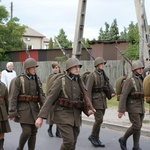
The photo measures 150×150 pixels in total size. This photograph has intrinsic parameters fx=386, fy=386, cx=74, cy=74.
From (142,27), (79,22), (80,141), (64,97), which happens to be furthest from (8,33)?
(64,97)

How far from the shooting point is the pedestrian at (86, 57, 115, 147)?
834 cm

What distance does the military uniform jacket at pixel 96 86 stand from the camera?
27.4 ft

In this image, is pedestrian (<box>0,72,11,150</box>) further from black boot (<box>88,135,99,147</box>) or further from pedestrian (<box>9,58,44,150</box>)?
black boot (<box>88,135,99,147</box>)

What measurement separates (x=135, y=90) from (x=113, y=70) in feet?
53.1

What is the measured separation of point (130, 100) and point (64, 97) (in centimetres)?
208

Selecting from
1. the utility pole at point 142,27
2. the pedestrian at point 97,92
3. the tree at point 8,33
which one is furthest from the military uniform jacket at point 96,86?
the tree at point 8,33

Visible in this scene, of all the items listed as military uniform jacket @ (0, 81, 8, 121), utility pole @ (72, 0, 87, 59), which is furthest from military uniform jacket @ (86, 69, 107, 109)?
utility pole @ (72, 0, 87, 59)

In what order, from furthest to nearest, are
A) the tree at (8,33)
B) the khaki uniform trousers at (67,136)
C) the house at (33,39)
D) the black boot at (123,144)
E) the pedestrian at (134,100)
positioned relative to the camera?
the house at (33,39) < the tree at (8,33) < the black boot at (123,144) < the pedestrian at (134,100) < the khaki uniform trousers at (67,136)

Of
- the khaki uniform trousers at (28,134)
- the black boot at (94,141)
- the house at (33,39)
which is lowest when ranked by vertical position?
the black boot at (94,141)

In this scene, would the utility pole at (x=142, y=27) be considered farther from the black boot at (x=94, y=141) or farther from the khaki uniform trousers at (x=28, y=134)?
the khaki uniform trousers at (x=28, y=134)

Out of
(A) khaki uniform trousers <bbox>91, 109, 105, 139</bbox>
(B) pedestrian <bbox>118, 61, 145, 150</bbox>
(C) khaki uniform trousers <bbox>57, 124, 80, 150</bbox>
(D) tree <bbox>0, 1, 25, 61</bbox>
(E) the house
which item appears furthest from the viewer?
(E) the house

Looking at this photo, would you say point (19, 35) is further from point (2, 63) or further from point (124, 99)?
point (124, 99)

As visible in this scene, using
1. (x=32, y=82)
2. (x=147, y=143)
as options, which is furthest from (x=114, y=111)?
(x=32, y=82)

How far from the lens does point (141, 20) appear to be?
44.6ft
